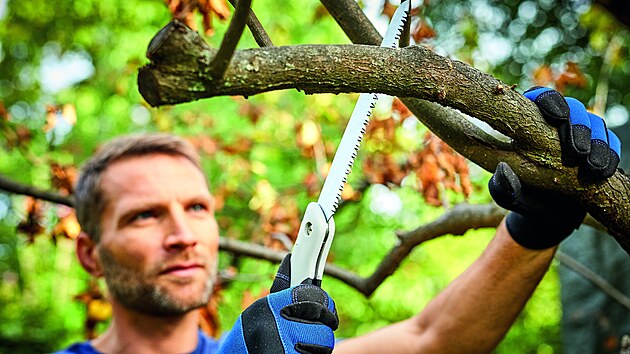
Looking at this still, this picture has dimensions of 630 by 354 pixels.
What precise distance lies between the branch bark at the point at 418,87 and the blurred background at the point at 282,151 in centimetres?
75

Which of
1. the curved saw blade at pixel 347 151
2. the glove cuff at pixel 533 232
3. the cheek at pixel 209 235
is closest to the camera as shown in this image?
the curved saw blade at pixel 347 151

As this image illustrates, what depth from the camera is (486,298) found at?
2.34 metres

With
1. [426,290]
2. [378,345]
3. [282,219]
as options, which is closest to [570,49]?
[426,290]

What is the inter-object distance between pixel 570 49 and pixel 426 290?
4292 mm

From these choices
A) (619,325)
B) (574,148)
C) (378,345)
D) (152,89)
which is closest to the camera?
(152,89)

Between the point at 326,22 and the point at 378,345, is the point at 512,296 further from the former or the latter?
the point at 326,22

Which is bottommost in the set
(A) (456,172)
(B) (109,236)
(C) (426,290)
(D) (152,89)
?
(C) (426,290)

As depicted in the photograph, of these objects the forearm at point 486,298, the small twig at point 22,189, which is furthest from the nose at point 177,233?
the forearm at point 486,298

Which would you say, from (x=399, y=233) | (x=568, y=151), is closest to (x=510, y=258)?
(x=399, y=233)

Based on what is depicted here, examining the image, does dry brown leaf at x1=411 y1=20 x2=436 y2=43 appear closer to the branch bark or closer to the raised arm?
the raised arm

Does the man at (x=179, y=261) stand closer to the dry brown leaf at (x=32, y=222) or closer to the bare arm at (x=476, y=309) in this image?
the bare arm at (x=476, y=309)

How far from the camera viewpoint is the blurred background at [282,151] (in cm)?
349

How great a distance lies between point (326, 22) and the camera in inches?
282

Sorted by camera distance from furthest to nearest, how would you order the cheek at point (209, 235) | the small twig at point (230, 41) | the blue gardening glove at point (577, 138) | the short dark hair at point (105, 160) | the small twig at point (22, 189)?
1. the small twig at point (22, 189)
2. the short dark hair at point (105, 160)
3. the cheek at point (209, 235)
4. the blue gardening glove at point (577, 138)
5. the small twig at point (230, 41)
